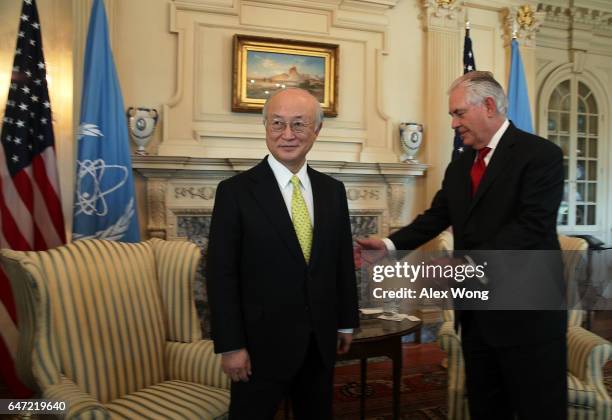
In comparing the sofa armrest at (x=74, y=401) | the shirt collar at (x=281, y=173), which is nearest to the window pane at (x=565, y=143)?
the shirt collar at (x=281, y=173)

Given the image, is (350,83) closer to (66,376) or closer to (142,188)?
(142,188)

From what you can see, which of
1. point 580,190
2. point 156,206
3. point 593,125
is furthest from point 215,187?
point 593,125

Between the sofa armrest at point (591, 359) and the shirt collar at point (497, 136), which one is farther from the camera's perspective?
the sofa armrest at point (591, 359)

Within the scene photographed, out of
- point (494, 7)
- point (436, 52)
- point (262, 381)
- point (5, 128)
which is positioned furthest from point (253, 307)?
point (494, 7)

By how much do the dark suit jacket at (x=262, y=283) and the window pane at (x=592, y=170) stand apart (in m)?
6.33

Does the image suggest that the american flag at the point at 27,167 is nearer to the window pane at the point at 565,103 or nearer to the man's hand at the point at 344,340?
the man's hand at the point at 344,340

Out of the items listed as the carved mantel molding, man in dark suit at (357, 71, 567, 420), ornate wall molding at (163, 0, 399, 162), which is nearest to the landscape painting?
ornate wall molding at (163, 0, 399, 162)

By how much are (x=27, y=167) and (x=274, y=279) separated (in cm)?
215

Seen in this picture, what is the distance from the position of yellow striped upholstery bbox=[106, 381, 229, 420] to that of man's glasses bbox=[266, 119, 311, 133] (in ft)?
3.47

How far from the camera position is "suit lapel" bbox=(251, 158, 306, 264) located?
1.42 m

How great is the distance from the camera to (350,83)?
4.33 metres

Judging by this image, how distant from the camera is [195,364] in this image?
2.07 meters

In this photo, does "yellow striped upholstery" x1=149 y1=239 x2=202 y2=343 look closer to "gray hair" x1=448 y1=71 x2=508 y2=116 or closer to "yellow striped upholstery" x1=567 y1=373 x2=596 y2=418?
"gray hair" x1=448 y1=71 x2=508 y2=116

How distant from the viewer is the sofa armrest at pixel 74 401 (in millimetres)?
1525
